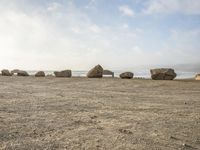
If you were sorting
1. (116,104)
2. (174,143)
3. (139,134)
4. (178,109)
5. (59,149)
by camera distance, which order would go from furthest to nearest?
(116,104) < (178,109) < (139,134) < (174,143) < (59,149)

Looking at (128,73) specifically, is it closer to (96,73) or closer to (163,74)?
(96,73)

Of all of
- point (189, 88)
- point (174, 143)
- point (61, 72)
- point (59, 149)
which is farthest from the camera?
point (61, 72)

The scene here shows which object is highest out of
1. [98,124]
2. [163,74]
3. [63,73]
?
[63,73]

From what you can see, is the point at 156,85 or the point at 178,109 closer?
the point at 178,109

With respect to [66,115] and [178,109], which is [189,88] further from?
[66,115]

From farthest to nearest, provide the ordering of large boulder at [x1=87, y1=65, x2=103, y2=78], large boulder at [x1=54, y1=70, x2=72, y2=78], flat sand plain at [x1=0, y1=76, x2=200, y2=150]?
1. large boulder at [x1=54, y1=70, x2=72, y2=78]
2. large boulder at [x1=87, y1=65, x2=103, y2=78]
3. flat sand plain at [x1=0, y1=76, x2=200, y2=150]

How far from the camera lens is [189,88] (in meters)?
15.5

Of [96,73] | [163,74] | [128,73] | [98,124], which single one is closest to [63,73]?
[96,73]

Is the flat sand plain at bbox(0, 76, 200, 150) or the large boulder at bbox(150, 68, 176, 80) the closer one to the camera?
the flat sand plain at bbox(0, 76, 200, 150)

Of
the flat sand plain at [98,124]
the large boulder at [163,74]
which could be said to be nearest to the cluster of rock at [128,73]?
the large boulder at [163,74]

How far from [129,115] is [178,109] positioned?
69.4 inches

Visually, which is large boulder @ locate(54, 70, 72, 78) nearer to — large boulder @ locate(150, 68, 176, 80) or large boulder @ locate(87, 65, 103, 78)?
large boulder @ locate(87, 65, 103, 78)

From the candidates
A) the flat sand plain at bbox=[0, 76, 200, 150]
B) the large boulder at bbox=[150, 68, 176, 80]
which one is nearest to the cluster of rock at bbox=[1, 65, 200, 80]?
the large boulder at bbox=[150, 68, 176, 80]

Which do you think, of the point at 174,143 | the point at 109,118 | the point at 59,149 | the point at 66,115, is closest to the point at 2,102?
the point at 66,115
